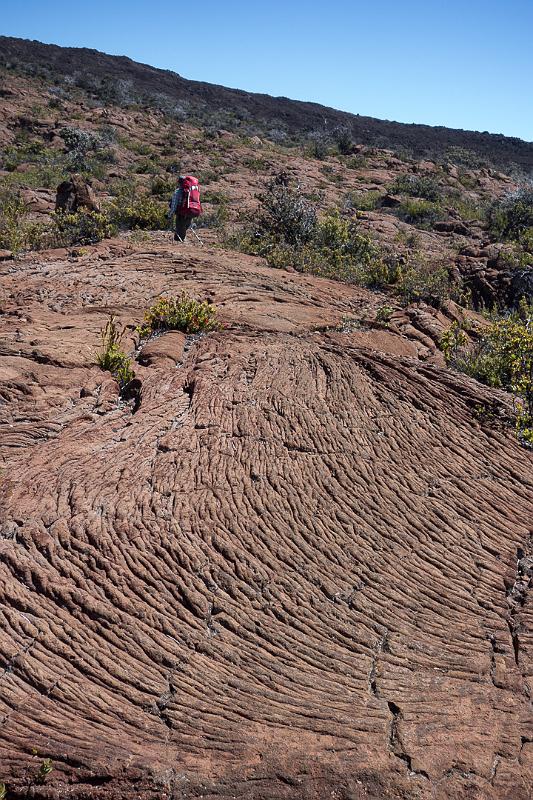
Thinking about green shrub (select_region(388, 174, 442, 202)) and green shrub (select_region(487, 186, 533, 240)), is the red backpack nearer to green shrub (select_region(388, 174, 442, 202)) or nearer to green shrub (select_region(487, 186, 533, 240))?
green shrub (select_region(487, 186, 533, 240))

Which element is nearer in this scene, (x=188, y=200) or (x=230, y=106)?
(x=188, y=200)

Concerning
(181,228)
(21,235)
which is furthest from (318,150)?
(21,235)

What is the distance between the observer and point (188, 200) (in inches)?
415

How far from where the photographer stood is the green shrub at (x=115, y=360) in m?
5.82

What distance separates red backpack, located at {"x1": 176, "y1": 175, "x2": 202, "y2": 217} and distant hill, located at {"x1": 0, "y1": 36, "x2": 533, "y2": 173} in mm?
28423

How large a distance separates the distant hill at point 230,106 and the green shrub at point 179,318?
1306 inches

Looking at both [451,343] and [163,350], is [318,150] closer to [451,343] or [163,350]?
[451,343]

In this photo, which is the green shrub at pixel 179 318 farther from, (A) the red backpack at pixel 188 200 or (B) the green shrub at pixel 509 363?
(A) the red backpack at pixel 188 200

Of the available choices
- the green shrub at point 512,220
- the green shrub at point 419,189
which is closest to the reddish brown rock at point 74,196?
the green shrub at point 512,220

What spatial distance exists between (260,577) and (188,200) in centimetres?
827

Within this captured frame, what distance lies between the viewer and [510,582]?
4102mm

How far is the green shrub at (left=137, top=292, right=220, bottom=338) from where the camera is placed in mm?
6762

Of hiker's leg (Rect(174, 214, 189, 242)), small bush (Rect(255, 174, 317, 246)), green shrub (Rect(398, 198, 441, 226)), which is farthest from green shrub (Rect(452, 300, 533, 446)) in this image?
green shrub (Rect(398, 198, 441, 226))

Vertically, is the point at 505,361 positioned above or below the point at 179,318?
above
